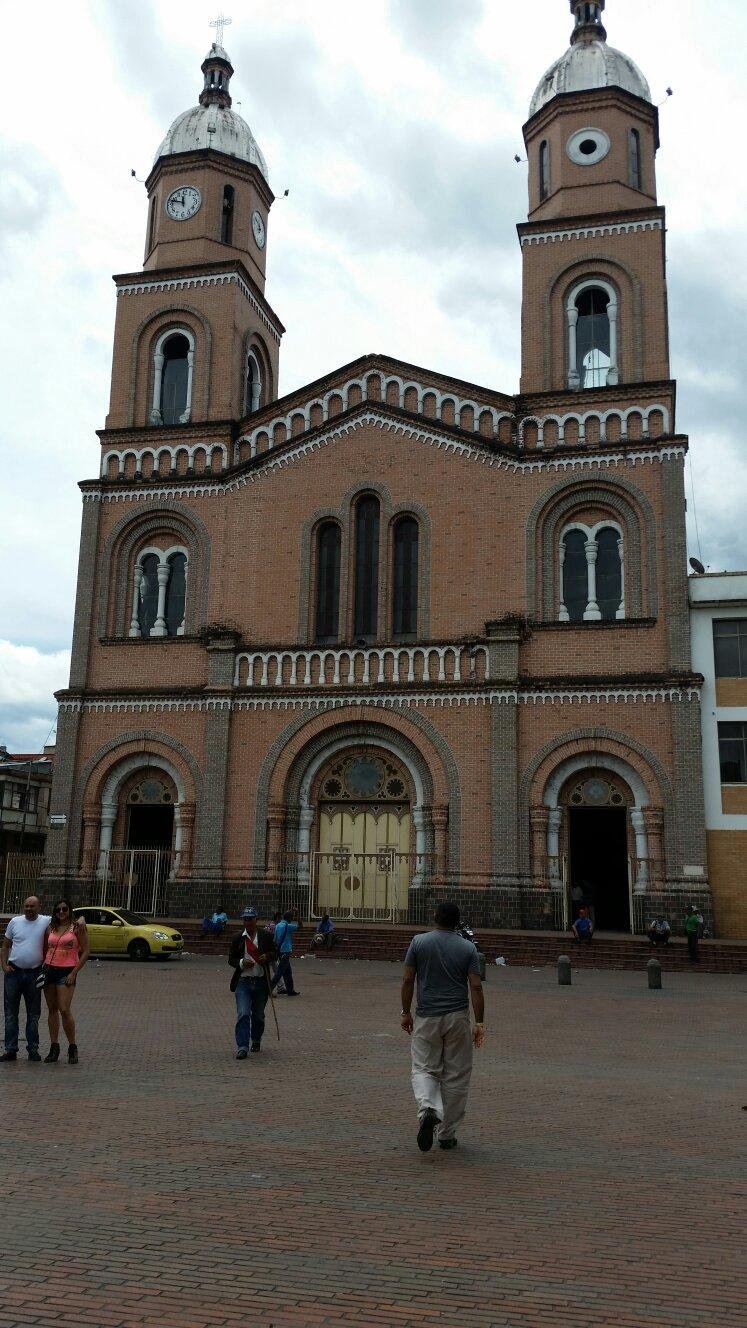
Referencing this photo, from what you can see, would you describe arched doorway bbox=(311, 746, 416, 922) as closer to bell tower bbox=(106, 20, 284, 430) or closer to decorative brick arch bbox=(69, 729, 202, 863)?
decorative brick arch bbox=(69, 729, 202, 863)

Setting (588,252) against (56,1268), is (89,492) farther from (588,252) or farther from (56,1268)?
(56,1268)

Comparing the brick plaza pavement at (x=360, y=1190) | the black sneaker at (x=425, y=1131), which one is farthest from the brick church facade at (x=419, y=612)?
the black sneaker at (x=425, y=1131)

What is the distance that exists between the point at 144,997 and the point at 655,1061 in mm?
8751

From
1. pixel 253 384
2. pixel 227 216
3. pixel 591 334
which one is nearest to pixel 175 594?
pixel 253 384

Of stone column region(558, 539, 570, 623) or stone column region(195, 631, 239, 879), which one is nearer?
stone column region(558, 539, 570, 623)

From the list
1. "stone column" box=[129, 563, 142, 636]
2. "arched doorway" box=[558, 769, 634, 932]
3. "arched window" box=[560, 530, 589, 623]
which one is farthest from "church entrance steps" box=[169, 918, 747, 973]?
"stone column" box=[129, 563, 142, 636]

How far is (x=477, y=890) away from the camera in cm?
A: 2888

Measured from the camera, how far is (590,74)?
3428 centimetres

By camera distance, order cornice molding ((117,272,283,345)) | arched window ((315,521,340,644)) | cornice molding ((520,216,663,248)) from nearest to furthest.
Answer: cornice molding ((520,216,663,248)) < arched window ((315,521,340,644)) < cornice molding ((117,272,283,345))

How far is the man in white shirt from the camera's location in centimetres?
1182

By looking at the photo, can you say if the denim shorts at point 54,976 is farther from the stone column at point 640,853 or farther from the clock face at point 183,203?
the clock face at point 183,203

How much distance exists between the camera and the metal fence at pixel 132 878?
104 feet

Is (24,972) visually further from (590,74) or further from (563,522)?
(590,74)

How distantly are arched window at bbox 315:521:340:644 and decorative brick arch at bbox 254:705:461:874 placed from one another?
268 centimetres
